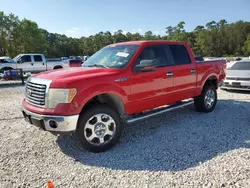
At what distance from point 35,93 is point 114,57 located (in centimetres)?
171

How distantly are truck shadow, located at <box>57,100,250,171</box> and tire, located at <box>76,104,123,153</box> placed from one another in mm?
155

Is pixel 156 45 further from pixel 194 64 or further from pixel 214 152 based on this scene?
pixel 214 152

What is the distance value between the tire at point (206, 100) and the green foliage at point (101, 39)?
5408cm

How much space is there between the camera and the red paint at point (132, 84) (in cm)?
349

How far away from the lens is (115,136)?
3.93 metres

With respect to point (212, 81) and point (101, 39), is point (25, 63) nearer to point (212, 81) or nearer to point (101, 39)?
point (212, 81)

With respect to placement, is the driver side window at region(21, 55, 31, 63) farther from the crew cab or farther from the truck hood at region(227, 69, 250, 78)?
the truck hood at region(227, 69, 250, 78)

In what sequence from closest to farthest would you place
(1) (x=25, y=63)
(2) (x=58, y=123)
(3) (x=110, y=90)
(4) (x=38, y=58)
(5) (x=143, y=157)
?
1. (2) (x=58, y=123)
2. (5) (x=143, y=157)
3. (3) (x=110, y=90)
4. (1) (x=25, y=63)
5. (4) (x=38, y=58)

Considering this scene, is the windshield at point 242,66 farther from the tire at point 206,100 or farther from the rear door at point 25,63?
the rear door at point 25,63

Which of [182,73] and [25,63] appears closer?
[182,73]

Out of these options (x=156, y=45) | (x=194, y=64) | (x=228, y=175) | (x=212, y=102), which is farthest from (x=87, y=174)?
(x=212, y=102)

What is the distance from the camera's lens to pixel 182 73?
5219mm

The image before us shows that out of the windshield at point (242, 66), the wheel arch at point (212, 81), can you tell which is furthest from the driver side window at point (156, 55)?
the windshield at point (242, 66)

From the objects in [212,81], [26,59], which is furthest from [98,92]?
[26,59]
